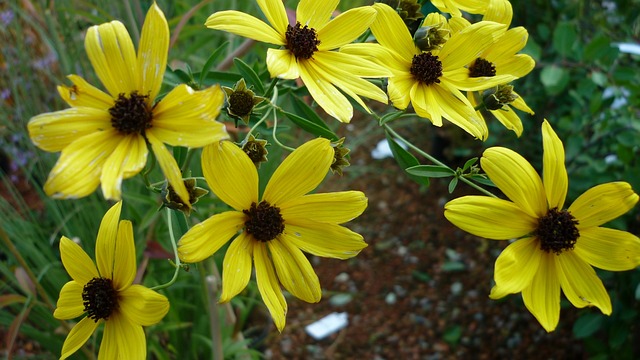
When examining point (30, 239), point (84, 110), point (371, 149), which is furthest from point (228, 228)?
point (371, 149)

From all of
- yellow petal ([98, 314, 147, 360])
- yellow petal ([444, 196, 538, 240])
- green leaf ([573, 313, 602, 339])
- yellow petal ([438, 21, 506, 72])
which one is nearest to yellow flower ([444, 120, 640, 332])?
yellow petal ([444, 196, 538, 240])

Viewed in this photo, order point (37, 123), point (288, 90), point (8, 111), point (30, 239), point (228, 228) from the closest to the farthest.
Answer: point (37, 123) → point (228, 228) → point (288, 90) → point (30, 239) → point (8, 111)

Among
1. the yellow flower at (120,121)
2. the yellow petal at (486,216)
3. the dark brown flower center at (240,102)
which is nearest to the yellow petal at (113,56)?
the yellow flower at (120,121)

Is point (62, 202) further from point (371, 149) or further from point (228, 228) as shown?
point (371, 149)

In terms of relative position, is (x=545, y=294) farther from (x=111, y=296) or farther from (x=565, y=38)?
(x=565, y=38)

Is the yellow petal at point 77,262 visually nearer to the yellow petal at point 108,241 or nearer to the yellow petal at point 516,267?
the yellow petal at point 108,241

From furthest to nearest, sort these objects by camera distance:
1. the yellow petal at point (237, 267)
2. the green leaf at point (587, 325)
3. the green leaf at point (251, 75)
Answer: the green leaf at point (587, 325) → the green leaf at point (251, 75) → the yellow petal at point (237, 267)

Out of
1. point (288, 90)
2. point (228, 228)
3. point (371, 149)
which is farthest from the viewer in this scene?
point (371, 149)
